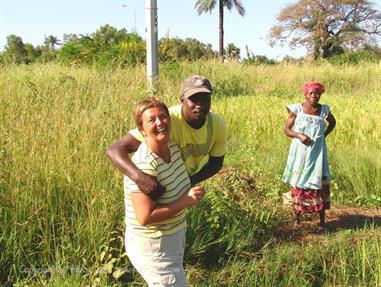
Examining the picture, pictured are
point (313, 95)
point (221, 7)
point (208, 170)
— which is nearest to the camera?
point (208, 170)

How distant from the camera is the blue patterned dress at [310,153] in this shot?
4.50 metres

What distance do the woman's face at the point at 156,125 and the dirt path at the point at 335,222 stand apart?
2.35 meters

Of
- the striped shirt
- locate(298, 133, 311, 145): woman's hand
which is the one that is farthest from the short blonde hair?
locate(298, 133, 311, 145): woman's hand

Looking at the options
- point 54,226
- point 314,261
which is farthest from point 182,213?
point 314,261

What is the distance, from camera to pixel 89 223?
125 inches

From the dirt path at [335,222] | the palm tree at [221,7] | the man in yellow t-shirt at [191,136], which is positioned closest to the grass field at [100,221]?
the dirt path at [335,222]

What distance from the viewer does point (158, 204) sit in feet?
6.95

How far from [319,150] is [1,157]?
2.98 metres

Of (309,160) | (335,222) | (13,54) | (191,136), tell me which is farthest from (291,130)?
(13,54)

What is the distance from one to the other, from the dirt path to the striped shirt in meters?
2.12

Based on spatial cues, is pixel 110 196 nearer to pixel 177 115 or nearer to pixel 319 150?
pixel 177 115

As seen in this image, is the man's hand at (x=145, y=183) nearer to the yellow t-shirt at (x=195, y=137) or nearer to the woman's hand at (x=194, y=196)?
the woman's hand at (x=194, y=196)

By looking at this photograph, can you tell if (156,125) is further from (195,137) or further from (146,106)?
(195,137)

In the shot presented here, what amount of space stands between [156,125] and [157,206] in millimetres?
380
